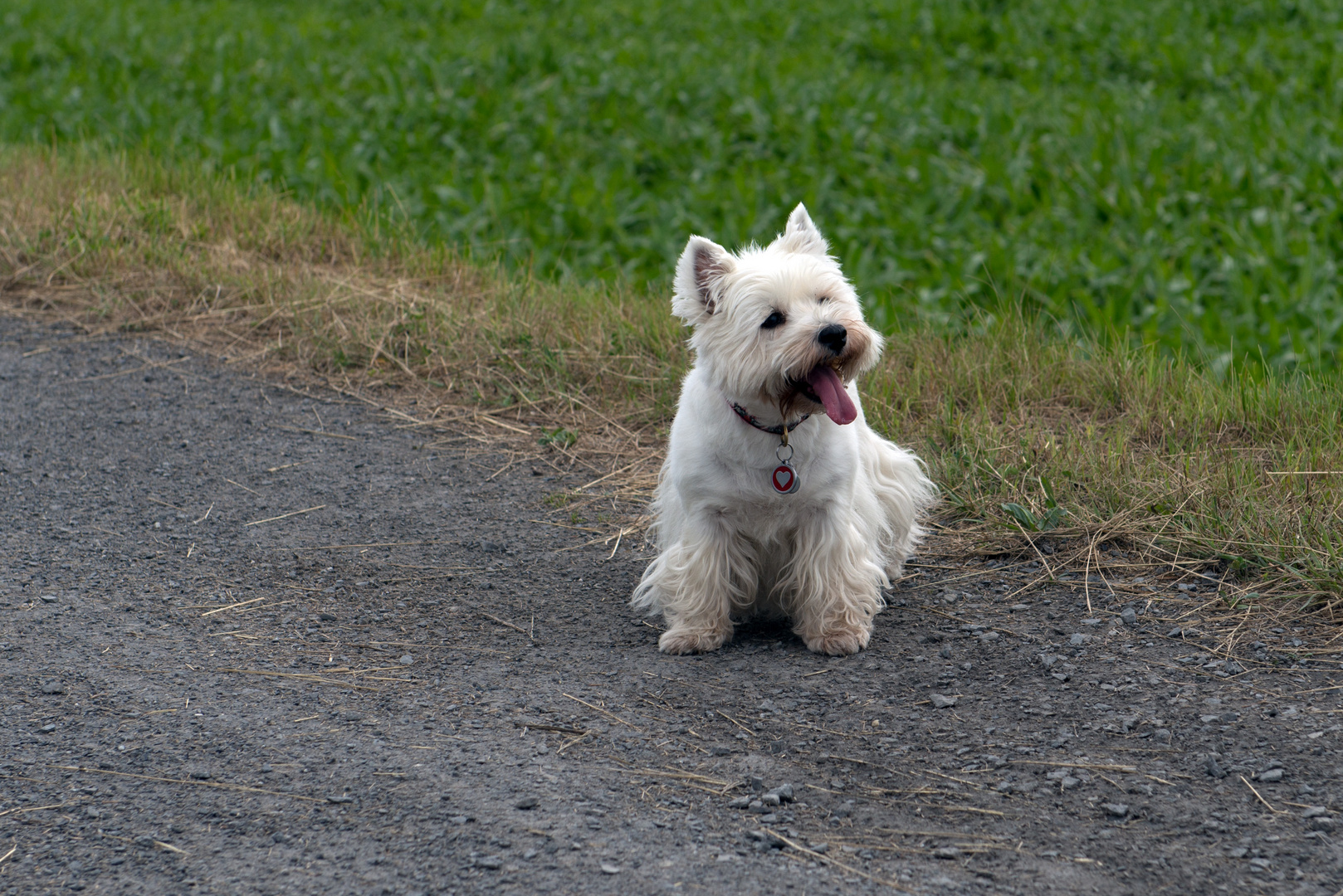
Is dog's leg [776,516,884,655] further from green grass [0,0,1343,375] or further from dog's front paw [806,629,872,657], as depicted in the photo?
green grass [0,0,1343,375]

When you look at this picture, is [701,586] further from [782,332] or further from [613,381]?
[613,381]

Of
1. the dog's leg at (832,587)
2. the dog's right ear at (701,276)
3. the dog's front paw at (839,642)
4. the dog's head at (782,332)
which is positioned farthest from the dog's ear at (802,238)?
the dog's front paw at (839,642)

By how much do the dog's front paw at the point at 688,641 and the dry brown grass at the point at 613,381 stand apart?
1.10m

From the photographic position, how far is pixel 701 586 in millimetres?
4191

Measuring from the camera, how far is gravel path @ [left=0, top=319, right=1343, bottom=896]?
290cm

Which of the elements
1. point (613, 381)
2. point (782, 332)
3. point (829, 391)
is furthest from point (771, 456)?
point (613, 381)

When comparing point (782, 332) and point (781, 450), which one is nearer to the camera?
point (782, 332)

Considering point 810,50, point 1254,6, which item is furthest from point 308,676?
point 1254,6

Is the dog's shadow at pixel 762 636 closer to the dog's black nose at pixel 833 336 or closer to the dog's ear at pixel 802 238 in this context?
the dog's black nose at pixel 833 336

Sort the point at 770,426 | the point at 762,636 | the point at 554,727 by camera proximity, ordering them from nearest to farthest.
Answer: the point at 554,727 → the point at 770,426 → the point at 762,636

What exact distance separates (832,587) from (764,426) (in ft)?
1.98

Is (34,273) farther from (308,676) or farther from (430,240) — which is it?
(308,676)

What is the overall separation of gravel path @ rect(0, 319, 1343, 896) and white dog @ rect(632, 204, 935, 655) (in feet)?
0.53

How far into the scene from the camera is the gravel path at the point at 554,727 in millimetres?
2900
